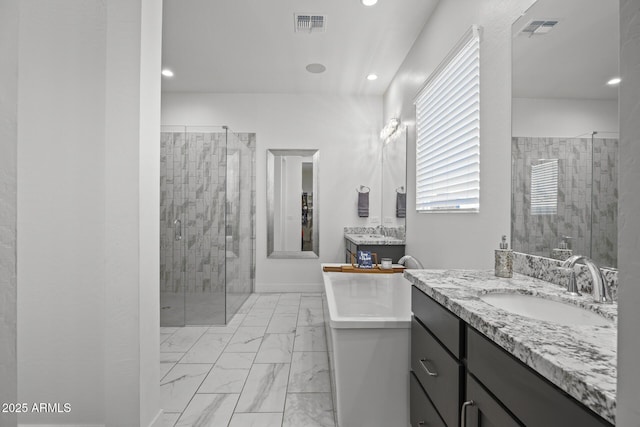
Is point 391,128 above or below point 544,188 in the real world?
above

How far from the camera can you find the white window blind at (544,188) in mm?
1261

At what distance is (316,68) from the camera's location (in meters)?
3.57

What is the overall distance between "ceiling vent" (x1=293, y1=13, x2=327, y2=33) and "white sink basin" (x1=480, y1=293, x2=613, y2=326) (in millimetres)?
2543

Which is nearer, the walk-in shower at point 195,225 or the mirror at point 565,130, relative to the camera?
the mirror at point 565,130

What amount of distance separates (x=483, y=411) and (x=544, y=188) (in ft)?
3.13

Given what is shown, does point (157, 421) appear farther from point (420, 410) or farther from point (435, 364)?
point (435, 364)

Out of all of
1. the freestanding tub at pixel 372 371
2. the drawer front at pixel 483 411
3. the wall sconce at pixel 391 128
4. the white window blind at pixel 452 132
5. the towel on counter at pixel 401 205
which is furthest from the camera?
the wall sconce at pixel 391 128

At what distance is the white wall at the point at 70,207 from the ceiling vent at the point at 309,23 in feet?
4.85

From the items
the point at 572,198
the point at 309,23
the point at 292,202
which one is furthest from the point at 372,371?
the point at 292,202

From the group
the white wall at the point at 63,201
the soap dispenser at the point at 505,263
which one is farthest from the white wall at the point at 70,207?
the soap dispenser at the point at 505,263

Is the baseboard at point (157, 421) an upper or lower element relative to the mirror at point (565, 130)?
lower

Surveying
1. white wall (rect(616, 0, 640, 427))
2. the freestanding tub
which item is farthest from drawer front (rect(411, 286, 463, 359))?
white wall (rect(616, 0, 640, 427))

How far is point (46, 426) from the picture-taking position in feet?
4.97

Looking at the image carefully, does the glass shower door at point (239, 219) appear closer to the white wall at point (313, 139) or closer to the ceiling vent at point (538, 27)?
the white wall at point (313, 139)
